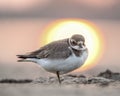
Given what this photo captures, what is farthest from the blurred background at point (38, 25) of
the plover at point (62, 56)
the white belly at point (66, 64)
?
the white belly at point (66, 64)

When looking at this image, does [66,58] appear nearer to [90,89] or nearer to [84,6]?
[90,89]

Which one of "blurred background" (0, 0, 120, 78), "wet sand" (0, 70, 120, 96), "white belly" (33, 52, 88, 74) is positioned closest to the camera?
"wet sand" (0, 70, 120, 96)

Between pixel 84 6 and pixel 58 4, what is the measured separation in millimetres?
842

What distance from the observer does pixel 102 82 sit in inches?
423

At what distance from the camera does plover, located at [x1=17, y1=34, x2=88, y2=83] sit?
10.3 metres

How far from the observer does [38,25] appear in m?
18.3

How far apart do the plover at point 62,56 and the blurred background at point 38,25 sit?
1.35m

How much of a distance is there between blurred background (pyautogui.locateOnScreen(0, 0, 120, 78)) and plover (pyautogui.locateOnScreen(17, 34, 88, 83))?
1.35 meters

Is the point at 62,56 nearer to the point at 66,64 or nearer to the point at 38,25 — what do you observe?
the point at 66,64

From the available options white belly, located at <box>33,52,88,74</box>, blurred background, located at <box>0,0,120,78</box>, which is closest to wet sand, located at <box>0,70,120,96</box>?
white belly, located at <box>33,52,88,74</box>

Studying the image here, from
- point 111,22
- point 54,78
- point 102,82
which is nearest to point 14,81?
point 54,78

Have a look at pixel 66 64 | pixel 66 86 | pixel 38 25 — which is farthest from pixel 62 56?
pixel 38 25

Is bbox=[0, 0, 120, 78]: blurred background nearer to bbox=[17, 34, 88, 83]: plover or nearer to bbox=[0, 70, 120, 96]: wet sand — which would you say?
bbox=[0, 70, 120, 96]: wet sand

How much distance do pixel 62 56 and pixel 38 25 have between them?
26.3 feet
